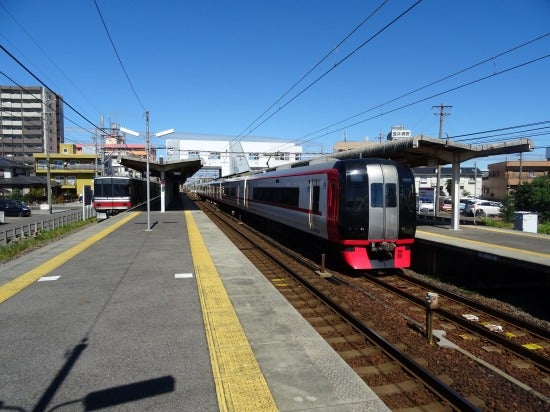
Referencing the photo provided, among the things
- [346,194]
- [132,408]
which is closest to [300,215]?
[346,194]

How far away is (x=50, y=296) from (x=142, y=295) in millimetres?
1739

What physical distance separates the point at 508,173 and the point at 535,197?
40.9 metres

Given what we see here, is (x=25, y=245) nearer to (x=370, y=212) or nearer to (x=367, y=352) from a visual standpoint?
(x=370, y=212)

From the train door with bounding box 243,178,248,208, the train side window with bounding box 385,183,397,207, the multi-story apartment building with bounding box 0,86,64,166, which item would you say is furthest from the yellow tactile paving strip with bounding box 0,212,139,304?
the multi-story apartment building with bounding box 0,86,64,166

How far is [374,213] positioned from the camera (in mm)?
10656

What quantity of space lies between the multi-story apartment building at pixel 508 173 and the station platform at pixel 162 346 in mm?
70928

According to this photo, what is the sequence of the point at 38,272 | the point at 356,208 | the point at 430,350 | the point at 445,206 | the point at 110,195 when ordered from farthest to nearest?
the point at 445,206, the point at 110,195, the point at 356,208, the point at 38,272, the point at 430,350

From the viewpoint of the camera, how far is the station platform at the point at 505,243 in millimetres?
9838

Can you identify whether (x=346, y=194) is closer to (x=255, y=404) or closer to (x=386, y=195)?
(x=386, y=195)

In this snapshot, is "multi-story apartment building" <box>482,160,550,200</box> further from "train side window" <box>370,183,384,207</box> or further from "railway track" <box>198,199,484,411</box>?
"railway track" <box>198,199,484,411</box>

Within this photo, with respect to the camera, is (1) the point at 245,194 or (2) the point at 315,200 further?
(1) the point at 245,194

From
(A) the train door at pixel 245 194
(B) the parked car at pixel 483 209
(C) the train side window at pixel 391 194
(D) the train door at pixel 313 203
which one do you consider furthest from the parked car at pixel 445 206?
(C) the train side window at pixel 391 194

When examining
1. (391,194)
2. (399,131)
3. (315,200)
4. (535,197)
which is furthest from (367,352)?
(399,131)

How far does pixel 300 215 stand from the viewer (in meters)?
14.2
